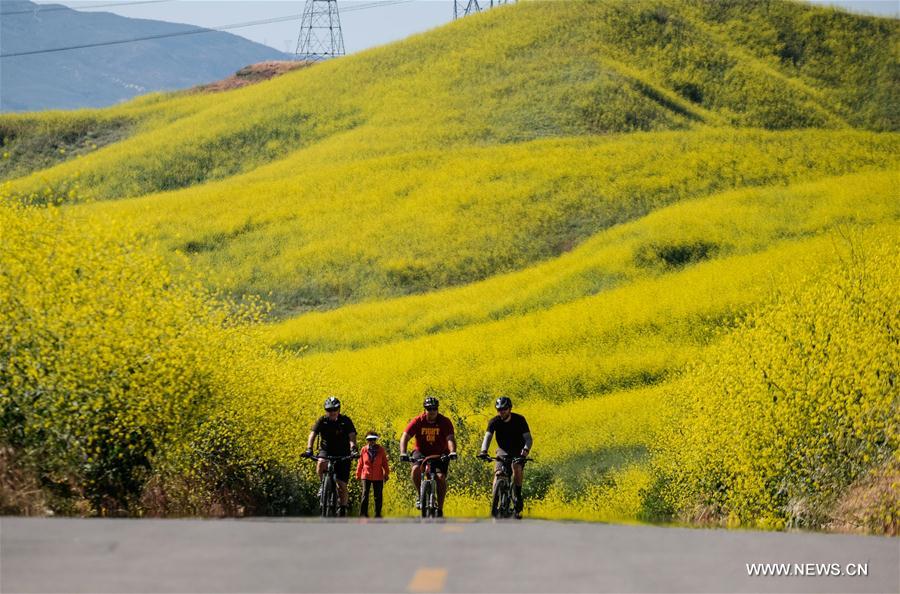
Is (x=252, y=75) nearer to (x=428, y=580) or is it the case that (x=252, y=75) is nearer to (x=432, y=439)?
(x=432, y=439)

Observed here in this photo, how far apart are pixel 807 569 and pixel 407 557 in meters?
3.44

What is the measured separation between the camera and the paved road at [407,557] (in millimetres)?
10633

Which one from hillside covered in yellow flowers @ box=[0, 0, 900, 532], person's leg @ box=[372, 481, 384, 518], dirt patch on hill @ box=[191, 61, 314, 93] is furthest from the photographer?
dirt patch on hill @ box=[191, 61, 314, 93]

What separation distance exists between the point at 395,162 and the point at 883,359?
71.8m

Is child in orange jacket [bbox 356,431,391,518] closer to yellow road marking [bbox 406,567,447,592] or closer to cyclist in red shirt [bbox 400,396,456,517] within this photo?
cyclist in red shirt [bbox 400,396,456,517]

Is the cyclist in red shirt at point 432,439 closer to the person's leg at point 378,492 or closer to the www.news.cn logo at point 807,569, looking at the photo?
the person's leg at point 378,492

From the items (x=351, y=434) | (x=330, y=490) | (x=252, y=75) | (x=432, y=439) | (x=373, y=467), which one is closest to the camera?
(x=432, y=439)

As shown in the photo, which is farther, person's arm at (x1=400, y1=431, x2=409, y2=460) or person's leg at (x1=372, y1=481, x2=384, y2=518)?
person's leg at (x1=372, y1=481, x2=384, y2=518)

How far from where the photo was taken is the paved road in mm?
10633

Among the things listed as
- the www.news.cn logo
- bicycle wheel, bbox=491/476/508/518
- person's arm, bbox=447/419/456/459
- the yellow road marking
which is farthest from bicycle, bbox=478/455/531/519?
the yellow road marking

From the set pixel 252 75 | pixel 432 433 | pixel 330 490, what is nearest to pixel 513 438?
pixel 432 433

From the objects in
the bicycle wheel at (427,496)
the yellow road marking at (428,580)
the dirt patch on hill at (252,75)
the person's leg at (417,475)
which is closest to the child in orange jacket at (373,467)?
the person's leg at (417,475)

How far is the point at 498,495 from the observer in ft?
64.5

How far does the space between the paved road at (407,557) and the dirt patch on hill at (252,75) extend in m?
151
